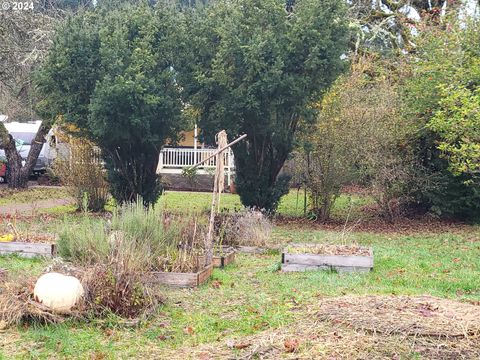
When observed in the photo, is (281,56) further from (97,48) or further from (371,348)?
(371,348)

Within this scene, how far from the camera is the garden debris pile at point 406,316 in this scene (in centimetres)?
482

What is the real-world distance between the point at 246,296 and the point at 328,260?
6.73 feet

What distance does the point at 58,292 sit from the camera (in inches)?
219

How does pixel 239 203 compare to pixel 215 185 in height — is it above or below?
below

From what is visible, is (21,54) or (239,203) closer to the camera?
(239,203)

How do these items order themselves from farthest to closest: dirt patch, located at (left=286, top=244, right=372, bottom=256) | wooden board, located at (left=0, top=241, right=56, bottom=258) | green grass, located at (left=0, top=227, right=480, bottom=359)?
1. wooden board, located at (left=0, top=241, right=56, bottom=258)
2. dirt patch, located at (left=286, top=244, right=372, bottom=256)
3. green grass, located at (left=0, top=227, right=480, bottom=359)

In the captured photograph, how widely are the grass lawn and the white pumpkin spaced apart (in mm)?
194

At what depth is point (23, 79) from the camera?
2312 centimetres

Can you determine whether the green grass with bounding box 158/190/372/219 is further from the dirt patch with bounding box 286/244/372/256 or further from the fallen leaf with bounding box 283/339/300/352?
the fallen leaf with bounding box 283/339/300/352

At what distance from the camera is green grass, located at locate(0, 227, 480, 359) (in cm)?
518

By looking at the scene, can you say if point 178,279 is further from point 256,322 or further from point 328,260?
point 328,260

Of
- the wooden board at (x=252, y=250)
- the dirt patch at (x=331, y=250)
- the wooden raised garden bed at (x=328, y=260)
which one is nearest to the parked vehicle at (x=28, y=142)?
the wooden board at (x=252, y=250)

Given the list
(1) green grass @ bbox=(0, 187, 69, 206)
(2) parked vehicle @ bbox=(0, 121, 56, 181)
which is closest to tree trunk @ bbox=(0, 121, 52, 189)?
(1) green grass @ bbox=(0, 187, 69, 206)

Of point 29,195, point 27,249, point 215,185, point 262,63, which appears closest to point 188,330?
point 215,185
